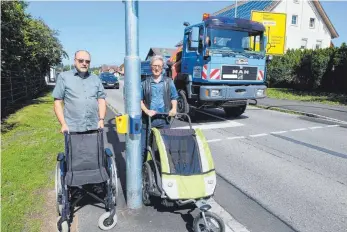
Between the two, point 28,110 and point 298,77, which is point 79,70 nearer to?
point 28,110

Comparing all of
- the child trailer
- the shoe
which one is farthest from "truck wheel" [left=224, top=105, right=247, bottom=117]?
the shoe

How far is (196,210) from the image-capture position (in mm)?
3738

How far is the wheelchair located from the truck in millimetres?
5676

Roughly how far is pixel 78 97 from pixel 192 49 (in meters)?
6.40

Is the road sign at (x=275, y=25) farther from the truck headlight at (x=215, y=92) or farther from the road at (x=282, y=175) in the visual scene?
the truck headlight at (x=215, y=92)

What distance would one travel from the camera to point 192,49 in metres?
9.42

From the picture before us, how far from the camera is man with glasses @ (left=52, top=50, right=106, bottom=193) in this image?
11.6 ft

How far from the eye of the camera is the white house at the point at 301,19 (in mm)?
34688

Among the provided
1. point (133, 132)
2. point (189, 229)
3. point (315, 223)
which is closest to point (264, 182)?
point (315, 223)

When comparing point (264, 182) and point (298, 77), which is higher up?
point (298, 77)

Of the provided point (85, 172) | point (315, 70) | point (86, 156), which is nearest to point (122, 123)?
point (86, 156)

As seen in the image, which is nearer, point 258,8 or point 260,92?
point 260,92

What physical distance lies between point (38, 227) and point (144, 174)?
4.43ft

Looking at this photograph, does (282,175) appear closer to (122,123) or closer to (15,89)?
(122,123)
